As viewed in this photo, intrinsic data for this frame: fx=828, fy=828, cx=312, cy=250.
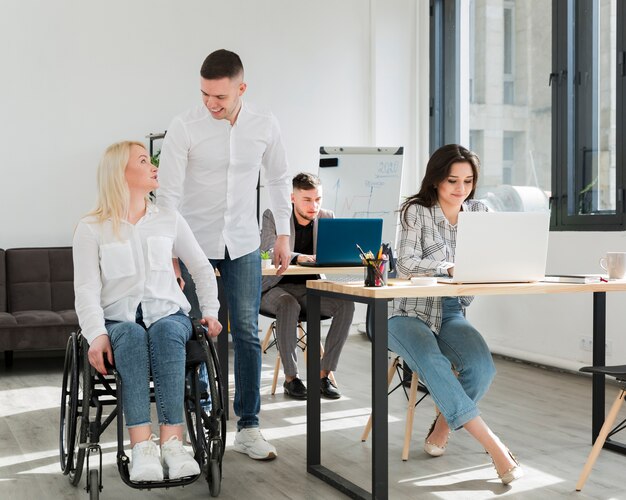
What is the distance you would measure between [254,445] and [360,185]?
3105 mm

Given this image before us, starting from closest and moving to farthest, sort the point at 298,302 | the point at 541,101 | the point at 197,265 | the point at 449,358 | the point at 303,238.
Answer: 1. the point at 197,265
2. the point at 449,358
3. the point at 298,302
4. the point at 303,238
5. the point at 541,101

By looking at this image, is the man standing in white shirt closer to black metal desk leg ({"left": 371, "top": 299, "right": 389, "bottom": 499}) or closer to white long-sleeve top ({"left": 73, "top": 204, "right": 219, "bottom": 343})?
white long-sleeve top ({"left": 73, "top": 204, "right": 219, "bottom": 343})

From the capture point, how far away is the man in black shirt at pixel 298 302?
4.43 m

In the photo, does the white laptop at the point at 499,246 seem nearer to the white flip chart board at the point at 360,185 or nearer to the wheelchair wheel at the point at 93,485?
the wheelchair wheel at the point at 93,485

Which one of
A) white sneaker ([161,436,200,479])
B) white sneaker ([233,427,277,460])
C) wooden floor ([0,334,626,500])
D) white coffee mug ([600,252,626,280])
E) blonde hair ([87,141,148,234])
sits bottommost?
wooden floor ([0,334,626,500])

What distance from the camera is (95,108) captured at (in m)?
6.19

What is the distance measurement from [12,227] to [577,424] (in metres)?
4.14

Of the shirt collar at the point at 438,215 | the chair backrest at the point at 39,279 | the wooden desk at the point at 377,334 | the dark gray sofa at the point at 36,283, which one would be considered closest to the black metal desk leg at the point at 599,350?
the wooden desk at the point at 377,334

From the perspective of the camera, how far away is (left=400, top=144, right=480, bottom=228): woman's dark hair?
3.18 metres

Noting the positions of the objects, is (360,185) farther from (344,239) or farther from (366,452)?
(366,452)

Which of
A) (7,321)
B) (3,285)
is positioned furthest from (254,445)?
(3,285)

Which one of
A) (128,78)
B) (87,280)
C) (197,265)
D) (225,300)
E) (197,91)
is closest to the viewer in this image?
(87,280)

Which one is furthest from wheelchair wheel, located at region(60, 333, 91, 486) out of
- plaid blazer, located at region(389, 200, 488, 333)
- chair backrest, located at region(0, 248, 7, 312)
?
chair backrest, located at region(0, 248, 7, 312)

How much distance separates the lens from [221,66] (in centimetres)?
302
